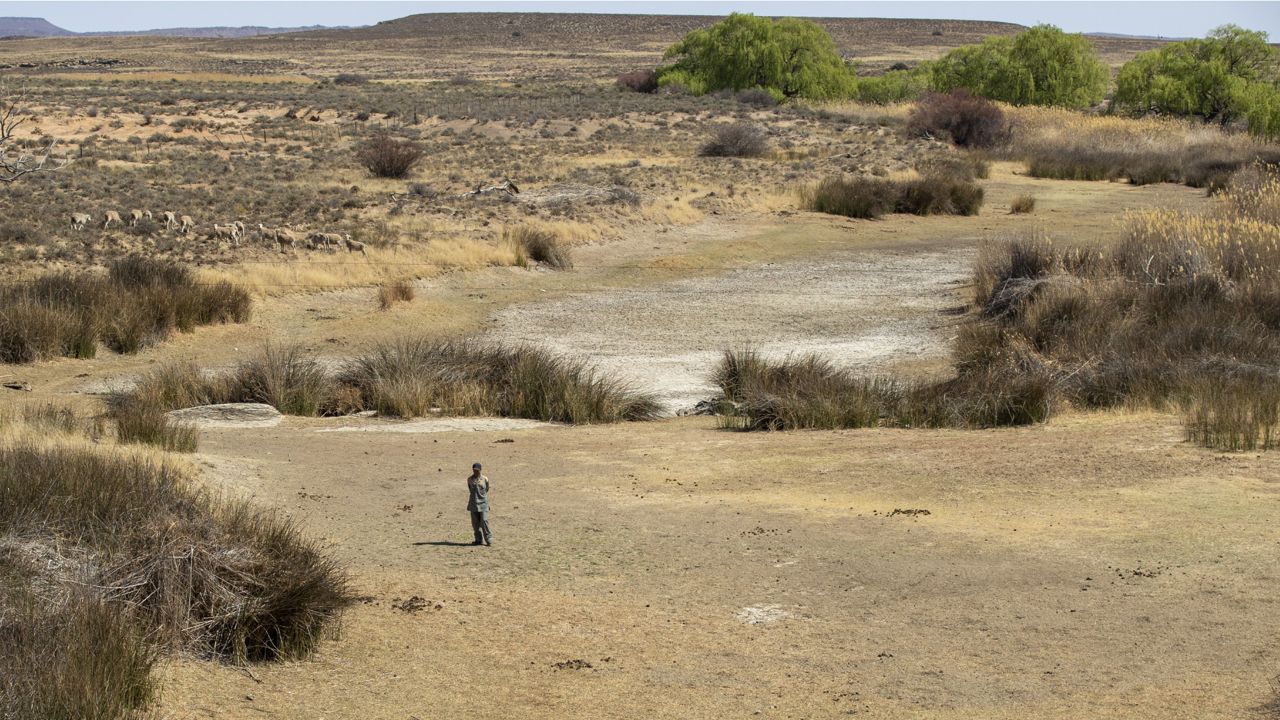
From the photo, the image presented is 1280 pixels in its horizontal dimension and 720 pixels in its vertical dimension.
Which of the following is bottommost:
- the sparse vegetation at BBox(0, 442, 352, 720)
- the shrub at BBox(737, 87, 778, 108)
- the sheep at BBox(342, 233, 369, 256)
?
the sheep at BBox(342, 233, 369, 256)

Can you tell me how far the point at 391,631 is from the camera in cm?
788

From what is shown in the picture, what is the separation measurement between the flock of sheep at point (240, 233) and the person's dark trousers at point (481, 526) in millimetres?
16555

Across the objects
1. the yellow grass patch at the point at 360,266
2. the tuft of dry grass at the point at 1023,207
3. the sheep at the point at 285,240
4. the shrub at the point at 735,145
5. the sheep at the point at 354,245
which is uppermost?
the shrub at the point at 735,145

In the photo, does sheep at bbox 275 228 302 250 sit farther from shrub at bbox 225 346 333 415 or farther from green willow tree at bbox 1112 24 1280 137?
green willow tree at bbox 1112 24 1280 137

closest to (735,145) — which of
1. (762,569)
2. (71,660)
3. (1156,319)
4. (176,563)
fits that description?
(1156,319)

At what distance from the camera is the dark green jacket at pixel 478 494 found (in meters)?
9.33

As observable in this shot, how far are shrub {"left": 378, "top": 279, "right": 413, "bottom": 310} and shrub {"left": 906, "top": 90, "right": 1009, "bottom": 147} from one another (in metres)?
31.2

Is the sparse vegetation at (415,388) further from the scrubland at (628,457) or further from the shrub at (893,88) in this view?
the shrub at (893,88)

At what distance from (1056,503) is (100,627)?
713 cm

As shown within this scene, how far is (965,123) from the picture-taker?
163ft

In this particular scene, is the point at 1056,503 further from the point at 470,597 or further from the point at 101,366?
the point at 101,366

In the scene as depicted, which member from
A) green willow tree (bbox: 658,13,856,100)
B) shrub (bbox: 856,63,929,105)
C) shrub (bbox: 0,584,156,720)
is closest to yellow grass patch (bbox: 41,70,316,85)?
green willow tree (bbox: 658,13,856,100)

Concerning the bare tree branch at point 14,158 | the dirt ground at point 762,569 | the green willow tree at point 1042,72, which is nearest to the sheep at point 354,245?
the bare tree branch at point 14,158

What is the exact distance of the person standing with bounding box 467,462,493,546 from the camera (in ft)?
30.7
